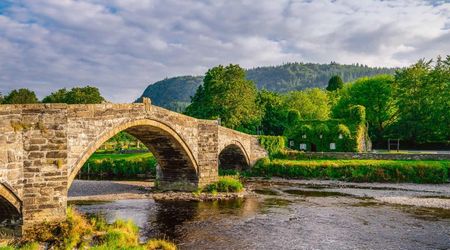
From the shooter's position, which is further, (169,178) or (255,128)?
(255,128)

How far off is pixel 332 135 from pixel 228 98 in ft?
52.9

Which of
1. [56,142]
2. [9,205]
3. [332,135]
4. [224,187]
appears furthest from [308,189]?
[9,205]

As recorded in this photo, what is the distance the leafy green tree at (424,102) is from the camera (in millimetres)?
51562

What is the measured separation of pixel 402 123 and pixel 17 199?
49.7 m

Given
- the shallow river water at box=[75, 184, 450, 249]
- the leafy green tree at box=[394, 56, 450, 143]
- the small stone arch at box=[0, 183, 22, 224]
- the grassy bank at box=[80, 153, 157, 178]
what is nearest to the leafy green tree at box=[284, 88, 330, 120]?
the leafy green tree at box=[394, 56, 450, 143]

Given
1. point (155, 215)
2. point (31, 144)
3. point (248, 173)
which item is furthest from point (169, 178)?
point (31, 144)

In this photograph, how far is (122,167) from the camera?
40.9 meters

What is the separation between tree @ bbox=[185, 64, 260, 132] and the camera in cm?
5638

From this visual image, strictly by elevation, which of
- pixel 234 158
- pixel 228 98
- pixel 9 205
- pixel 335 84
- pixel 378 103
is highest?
pixel 335 84

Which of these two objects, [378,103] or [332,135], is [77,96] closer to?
[332,135]

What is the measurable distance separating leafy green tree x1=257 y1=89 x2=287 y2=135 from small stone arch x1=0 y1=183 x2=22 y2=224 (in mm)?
51201

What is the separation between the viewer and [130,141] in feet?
212

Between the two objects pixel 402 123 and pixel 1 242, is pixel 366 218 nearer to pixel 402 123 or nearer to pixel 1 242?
pixel 1 242

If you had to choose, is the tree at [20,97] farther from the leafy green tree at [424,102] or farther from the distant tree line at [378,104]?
the leafy green tree at [424,102]
